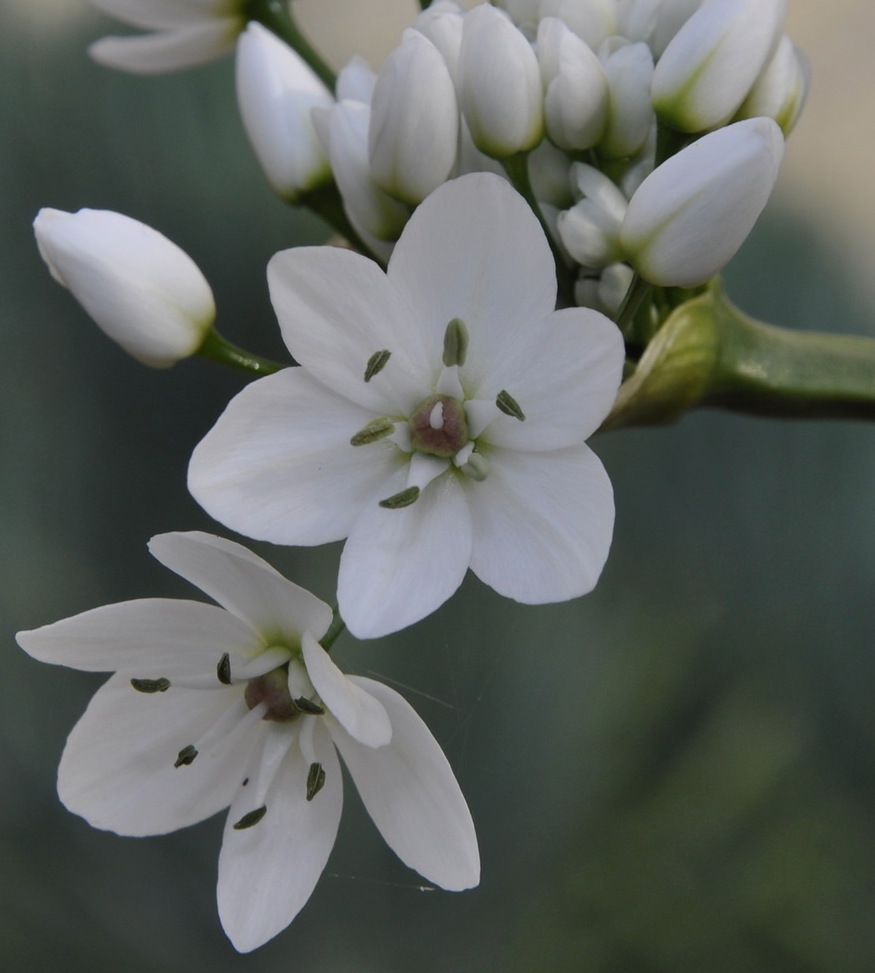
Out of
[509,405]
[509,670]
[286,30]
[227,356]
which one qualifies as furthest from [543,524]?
[509,670]

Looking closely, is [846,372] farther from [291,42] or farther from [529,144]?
[291,42]

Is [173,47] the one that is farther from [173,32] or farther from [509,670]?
[509,670]

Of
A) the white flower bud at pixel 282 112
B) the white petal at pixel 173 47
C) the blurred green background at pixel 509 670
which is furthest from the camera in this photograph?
the blurred green background at pixel 509 670

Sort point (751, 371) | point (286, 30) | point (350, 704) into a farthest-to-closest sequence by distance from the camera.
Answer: point (286, 30) → point (751, 371) → point (350, 704)

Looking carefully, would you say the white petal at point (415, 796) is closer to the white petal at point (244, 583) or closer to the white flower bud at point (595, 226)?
the white petal at point (244, 583)

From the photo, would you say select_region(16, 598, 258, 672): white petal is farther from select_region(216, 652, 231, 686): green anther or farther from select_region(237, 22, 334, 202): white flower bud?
Result: select_region(237, 22, 334, 202): white flower bud

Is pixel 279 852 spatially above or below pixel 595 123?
below

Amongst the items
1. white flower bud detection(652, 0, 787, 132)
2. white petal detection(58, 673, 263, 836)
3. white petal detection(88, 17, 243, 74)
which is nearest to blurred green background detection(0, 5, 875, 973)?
white petal detection(88, 17, 243, 74)

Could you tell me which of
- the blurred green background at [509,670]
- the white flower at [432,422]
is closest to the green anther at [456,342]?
the white flower at [432,422]
